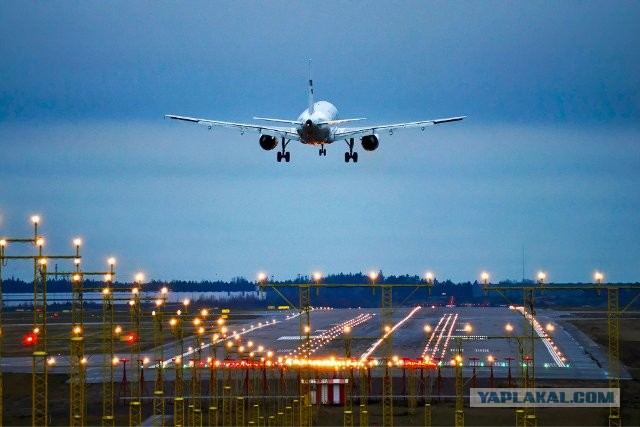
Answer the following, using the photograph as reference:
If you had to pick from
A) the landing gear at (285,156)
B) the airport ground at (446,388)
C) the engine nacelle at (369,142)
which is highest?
the engine nacelle at (369,142)

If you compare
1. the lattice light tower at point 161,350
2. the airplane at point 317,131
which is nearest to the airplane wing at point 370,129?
the airplane at point 317,131

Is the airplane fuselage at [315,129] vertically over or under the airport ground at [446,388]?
over

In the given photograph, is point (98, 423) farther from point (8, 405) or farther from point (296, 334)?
point (296, 334)

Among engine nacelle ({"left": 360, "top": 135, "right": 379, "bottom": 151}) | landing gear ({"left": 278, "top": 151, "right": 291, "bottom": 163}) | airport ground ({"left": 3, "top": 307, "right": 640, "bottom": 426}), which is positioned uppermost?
engine nacelle ({"left": 360, "top": 135, "right": 379, "bottom": 151})

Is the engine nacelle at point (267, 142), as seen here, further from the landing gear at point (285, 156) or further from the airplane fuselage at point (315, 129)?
the airplane fuselage at point (315, 129)

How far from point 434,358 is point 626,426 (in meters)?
47.4

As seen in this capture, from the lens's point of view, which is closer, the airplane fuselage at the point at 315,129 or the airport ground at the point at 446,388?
the airport ground at the point at 446,388

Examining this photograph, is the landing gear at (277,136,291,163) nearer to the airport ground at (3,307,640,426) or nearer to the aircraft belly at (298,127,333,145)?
the aircraft belly at (298,127,333,145)

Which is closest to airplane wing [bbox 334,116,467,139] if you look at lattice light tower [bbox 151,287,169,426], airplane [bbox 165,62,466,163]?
airplane [bbox 165,62,466,163]

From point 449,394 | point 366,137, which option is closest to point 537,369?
point 449,394

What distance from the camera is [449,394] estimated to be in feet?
388

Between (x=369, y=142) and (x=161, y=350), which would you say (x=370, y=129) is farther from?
(x=161, y=350)

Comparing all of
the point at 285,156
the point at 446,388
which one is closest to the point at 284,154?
the point at 285,156

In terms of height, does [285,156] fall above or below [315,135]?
below
